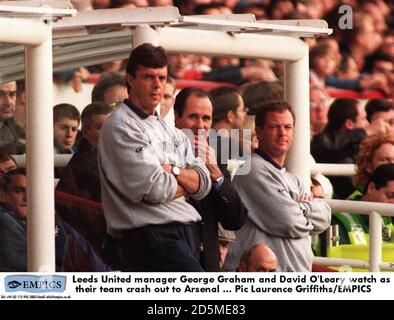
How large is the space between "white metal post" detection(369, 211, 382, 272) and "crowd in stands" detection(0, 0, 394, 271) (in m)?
0.17

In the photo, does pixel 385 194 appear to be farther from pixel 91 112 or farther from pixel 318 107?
pixel 318 107

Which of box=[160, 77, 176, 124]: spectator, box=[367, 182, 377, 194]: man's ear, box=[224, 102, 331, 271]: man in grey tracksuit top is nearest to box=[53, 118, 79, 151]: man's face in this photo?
box=[160, 77, 176, 124]: spectator

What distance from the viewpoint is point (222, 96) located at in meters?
6.43

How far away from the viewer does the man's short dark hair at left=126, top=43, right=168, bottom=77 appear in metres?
5.49

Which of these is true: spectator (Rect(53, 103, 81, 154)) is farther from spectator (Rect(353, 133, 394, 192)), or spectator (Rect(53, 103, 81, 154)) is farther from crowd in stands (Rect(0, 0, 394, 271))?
spectator (Rect(353, 133, 394, 192))

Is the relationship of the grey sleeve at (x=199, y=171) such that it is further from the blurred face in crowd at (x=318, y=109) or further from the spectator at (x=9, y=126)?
the blurred face in crowd at (x=318, y=109)

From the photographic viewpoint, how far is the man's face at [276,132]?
6.00 meters

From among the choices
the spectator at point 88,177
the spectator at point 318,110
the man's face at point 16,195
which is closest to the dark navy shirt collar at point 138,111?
the spectator at point 88,177

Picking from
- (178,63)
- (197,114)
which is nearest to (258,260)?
(197,114)

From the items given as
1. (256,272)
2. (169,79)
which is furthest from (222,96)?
(256,272)

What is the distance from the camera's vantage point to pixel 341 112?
879 cm

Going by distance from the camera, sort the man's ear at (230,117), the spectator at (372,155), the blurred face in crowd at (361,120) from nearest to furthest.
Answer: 1. the man's ear at (230,117)
2. the spectator at (372,155)
3. the blurred face in crowd at (361,120)

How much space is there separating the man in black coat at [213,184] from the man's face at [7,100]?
646 mm

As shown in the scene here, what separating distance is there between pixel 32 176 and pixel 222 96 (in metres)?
0.96
